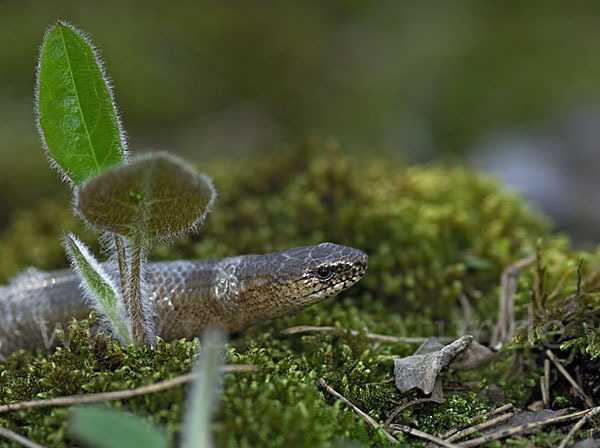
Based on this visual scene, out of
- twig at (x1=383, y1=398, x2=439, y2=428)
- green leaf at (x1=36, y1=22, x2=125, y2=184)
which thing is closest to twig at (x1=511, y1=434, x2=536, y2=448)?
twig at (x1=383, y1=398, x2=439, y2=428)

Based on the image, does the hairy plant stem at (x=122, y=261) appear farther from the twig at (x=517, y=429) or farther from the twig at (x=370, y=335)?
the twig at (x=517, y=429)

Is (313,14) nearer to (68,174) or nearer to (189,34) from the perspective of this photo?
(189,34)

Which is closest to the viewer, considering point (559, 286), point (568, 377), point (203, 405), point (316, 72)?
point (203, 405)

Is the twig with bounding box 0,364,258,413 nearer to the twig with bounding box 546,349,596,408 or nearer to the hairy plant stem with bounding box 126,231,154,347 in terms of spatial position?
the hairy plant stem with bounding box 126,231,154,347

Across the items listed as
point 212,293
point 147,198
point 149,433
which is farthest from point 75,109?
point 149,433

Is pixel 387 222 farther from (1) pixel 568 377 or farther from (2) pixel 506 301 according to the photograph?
(1) pixel 568 377
